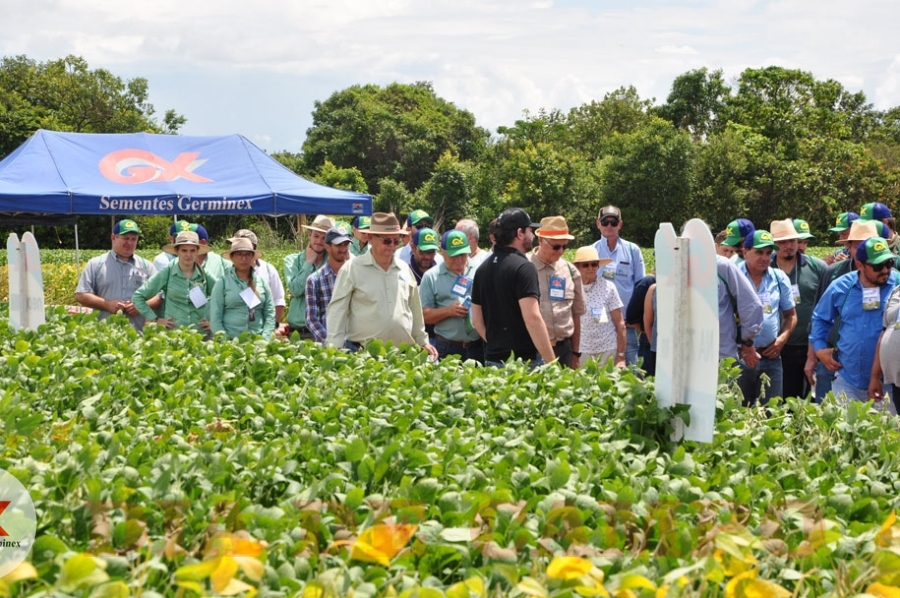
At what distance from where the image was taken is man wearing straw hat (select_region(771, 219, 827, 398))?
8.30 m

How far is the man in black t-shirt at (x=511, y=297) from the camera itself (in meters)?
6.50

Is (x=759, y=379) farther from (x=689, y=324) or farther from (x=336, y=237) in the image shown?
(x=689, y=324)

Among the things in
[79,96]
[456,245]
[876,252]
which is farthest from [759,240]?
[79,96]

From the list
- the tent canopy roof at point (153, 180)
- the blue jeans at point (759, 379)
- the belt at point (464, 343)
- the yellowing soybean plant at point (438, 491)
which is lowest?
the blue jeans at point (759, 379)

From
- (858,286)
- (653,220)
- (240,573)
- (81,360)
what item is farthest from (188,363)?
(653,220)

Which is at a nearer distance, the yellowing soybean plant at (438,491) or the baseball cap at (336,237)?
the yellowing soybean plant at (438,491)

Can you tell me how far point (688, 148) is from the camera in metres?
52.2

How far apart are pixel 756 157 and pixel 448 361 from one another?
51.2m

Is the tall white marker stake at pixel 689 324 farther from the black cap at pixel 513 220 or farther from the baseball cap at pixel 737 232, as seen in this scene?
the baseball cap at pixel 737 232

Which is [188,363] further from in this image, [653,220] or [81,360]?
[653,220]

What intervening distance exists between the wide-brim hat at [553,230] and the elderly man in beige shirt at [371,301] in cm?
122

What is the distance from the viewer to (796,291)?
327 inches

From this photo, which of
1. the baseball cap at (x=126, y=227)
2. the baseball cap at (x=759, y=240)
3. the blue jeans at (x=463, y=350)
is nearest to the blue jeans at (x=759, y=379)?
the baseball cap at (x=759, y=240)

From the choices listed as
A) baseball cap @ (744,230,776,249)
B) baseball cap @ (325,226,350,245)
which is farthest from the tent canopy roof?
baseball cap @ (744,230,776,249)
